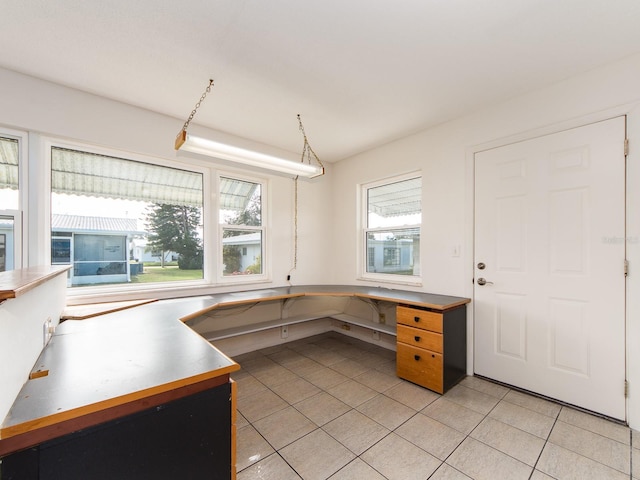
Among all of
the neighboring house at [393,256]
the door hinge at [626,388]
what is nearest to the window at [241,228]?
the neighboring house at [393,256]

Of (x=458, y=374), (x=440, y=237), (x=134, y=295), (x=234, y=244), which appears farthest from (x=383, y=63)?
(x=134, y=295)

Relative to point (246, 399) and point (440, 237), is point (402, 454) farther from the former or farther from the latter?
point (440, 237)

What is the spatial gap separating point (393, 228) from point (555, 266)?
67.8 inches

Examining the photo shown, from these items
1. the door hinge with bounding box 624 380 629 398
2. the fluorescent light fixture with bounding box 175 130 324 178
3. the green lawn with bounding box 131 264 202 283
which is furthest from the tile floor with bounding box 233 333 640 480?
the fluorescent light fixture with bounding box 175 130 324 178

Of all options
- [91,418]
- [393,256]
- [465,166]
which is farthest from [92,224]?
[465,166]

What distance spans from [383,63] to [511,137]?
4.67 feet

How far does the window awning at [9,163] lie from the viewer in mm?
2217

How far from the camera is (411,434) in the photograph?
196 centimetres

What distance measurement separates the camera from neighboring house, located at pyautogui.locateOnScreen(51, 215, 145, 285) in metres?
2.50

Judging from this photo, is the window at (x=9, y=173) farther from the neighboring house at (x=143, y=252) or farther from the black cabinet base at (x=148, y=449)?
the black cabinet base at (x=148, y=449)

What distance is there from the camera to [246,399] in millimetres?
2439

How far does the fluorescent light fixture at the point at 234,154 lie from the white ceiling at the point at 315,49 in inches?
22.6

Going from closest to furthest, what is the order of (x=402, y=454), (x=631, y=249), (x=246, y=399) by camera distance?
(x=402, y=454) < (x=631, y=249) < (x=246, y=399)

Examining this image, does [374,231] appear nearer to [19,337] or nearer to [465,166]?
[465,166]
